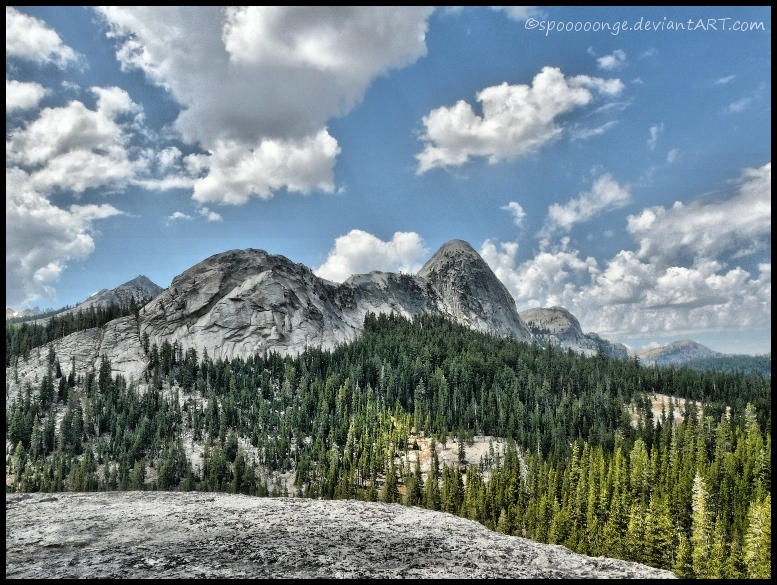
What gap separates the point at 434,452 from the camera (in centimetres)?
12838

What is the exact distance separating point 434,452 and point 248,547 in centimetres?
9584

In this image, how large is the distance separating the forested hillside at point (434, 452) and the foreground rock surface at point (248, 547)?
36383mm

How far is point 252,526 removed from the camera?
48062 mm

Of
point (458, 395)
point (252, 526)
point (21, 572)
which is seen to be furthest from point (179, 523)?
point (458, 395)

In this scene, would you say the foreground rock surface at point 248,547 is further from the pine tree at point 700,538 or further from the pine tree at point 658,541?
the pine tree at point 700,538

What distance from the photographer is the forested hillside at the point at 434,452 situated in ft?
272

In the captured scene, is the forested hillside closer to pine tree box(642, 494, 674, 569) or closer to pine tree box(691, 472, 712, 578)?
pine tree box(642, 494, 674, 569)

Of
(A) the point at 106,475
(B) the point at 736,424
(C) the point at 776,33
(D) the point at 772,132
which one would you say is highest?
(C) the point at 776,33

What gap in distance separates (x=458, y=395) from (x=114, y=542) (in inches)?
5849

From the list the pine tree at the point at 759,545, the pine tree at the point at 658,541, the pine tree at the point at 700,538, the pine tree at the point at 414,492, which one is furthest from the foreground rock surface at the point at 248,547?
the pine tree at the point at 414,492

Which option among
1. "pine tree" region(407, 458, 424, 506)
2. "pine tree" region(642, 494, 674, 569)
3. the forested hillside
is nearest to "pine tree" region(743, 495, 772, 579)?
the forested hillside

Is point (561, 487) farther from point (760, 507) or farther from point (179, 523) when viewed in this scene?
point (179, 523)

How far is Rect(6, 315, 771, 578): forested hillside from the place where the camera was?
3260 inches

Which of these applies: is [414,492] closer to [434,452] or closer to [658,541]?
[434,452]
